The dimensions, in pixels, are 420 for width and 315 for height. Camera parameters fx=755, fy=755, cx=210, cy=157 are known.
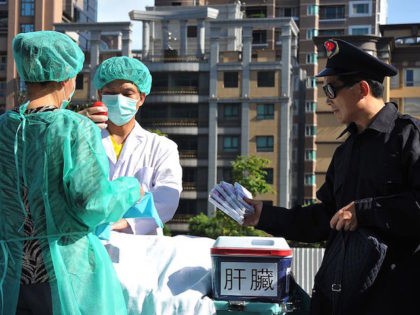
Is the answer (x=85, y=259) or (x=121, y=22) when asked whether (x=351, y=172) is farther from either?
(x=121, y=22)

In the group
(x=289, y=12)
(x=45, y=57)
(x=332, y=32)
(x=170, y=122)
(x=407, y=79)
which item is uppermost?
(x=289, y=12)

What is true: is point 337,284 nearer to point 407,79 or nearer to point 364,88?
point 364,88

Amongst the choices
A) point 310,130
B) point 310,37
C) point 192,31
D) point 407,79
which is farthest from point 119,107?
point 310,37

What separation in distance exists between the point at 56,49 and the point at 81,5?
50742 millimetres

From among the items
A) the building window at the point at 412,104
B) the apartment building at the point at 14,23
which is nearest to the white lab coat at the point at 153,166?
the building window at the point at 412,104

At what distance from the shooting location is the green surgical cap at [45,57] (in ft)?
8.38

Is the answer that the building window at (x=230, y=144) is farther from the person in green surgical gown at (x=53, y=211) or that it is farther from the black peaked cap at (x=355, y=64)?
the person in green surgical gown at (x=53, y=211)

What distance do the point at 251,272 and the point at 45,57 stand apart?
110 centimetres

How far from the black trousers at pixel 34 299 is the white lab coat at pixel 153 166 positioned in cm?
106

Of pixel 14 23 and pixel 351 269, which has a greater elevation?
pixel 14 23

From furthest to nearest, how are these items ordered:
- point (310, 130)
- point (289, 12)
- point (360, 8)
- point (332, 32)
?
point (289, 12)
point (332, 32)
point (360, 8)
point (310, 130)

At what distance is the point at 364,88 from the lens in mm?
2787

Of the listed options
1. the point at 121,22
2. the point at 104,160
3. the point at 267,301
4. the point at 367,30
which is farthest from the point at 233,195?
the point at 367,30

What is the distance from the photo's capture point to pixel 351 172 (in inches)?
110
